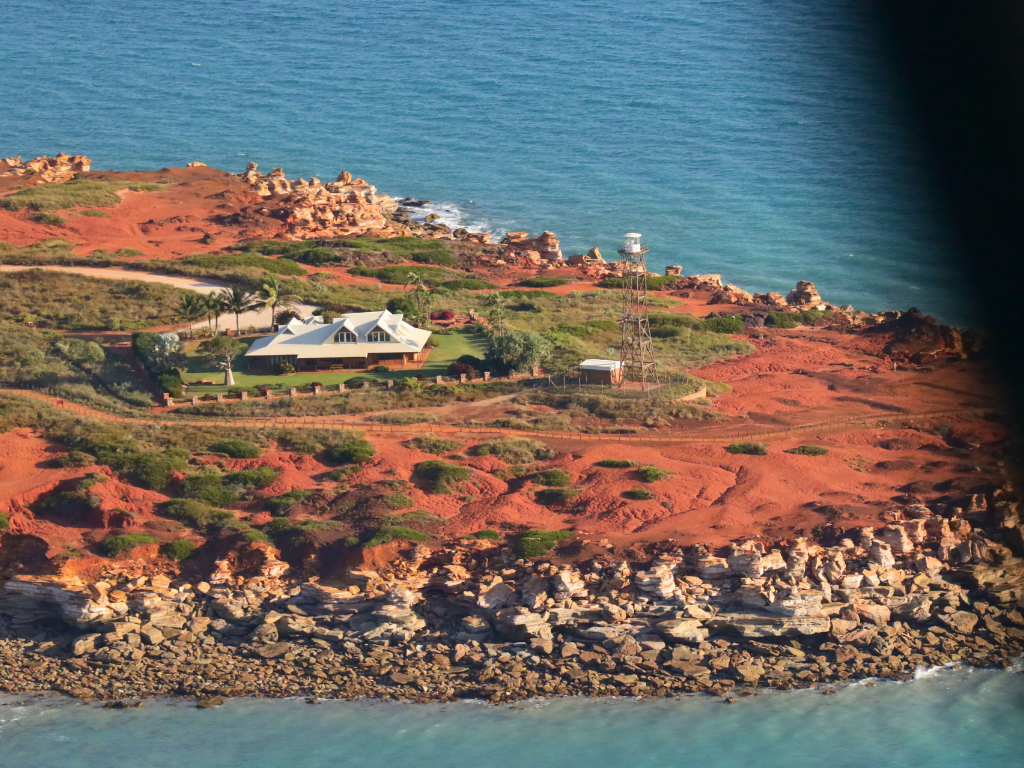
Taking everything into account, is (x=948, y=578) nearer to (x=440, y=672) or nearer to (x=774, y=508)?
(x=774, y=508)

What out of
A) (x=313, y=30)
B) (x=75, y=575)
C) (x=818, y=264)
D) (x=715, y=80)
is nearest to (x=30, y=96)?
(x=313, y=30)

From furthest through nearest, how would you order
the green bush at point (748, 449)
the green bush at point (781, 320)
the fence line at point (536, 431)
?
the green bush at point (781, 320) < the fence line at point (536, 431) < the green bush at point (748, 449)

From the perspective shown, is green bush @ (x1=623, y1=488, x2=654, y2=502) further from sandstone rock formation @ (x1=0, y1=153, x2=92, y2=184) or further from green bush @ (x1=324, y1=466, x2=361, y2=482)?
sandstone rock formation @ (x1=0, y1=153, x2=92, y2=184)

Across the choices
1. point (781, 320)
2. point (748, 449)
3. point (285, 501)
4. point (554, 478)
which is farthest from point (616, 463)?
point (781, 320)

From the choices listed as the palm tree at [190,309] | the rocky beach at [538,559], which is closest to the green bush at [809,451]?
the rocky beach at [538,559]

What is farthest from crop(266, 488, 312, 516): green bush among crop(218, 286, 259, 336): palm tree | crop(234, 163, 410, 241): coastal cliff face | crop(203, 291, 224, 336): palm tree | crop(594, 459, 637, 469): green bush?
crop(234, 163, 410, 241): coastal cliff face

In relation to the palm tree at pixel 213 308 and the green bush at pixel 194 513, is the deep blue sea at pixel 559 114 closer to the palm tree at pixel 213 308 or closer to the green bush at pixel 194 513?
the palm tree at pixel 213 308

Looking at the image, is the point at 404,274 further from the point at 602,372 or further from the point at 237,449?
the point at 237,449
